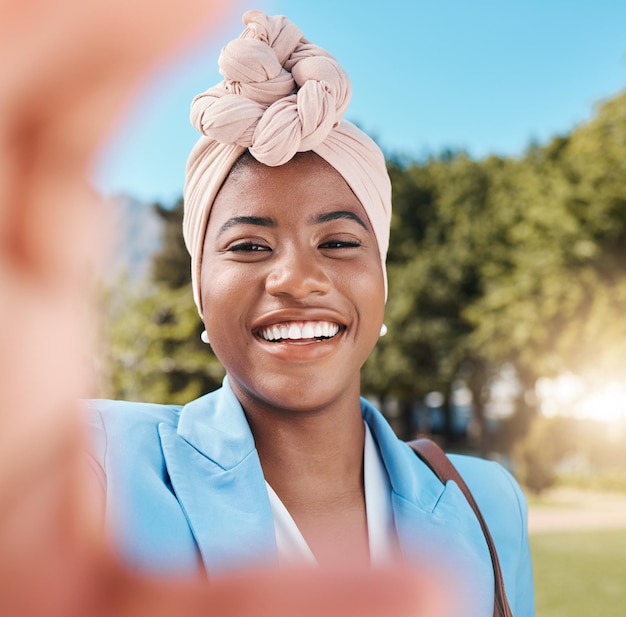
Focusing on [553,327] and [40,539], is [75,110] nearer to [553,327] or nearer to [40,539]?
[40,539]

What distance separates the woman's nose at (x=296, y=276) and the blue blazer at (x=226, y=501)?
1.13 ft

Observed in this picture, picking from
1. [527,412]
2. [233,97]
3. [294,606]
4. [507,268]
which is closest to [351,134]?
[233,97]

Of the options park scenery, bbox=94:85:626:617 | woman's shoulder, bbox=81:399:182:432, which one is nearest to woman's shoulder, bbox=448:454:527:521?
woman's shoulder, bbox=81:399:182:432

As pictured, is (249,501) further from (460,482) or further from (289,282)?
(460,482)

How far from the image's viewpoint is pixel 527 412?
2183 centimetres

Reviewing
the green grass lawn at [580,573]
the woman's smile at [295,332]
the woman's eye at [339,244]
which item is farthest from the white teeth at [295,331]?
the green grass lawn at [580,573]

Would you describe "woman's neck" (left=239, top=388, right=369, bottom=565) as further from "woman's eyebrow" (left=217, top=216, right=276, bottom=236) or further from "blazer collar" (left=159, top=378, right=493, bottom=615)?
"woman's eyebrow" (left=217, top=216, right=276, bottom=236)

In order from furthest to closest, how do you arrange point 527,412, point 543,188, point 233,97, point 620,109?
point 527,412 < point 543,188 < point 620,109 < point 233,97

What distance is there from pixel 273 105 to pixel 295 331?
452mm

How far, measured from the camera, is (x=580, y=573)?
9.46m

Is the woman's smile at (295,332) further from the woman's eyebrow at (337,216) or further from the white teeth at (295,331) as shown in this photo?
the woman's eyebrow at (337,216)

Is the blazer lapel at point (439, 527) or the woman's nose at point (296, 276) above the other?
the woman's nose at point (296, 276)

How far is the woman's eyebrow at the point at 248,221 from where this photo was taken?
1.58 m

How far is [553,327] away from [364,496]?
16.8 m
